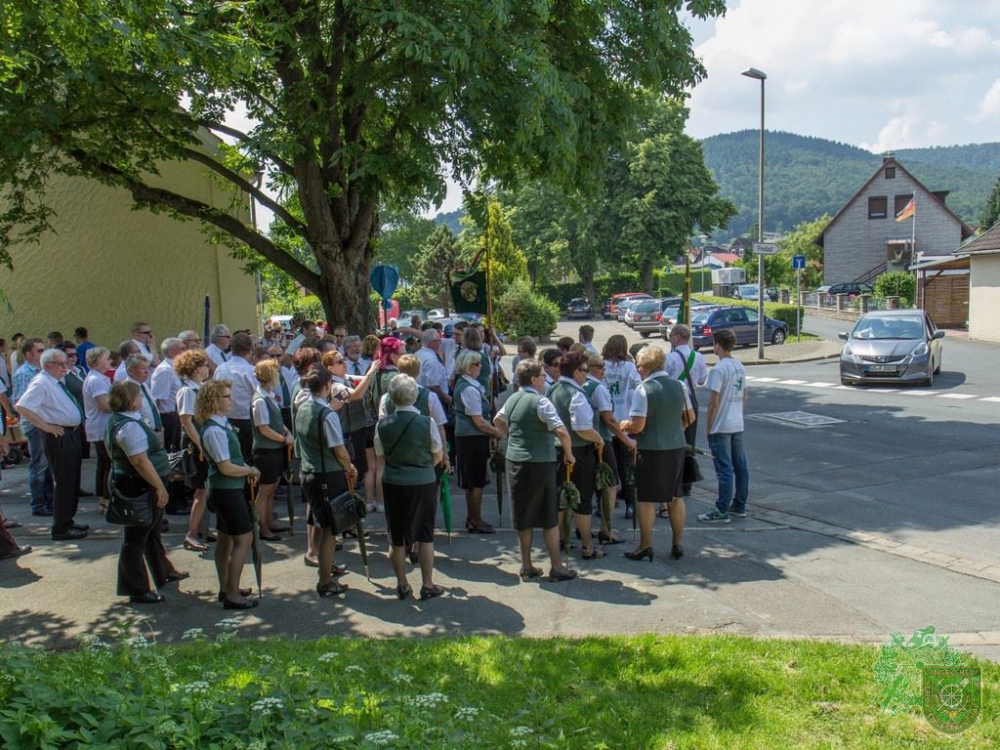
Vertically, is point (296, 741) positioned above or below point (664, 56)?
below

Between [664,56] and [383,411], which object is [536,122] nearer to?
[664,56]

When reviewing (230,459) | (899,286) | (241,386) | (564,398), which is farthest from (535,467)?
(899,286)

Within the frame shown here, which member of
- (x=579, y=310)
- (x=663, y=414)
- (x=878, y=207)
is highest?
(x=878, y=207)

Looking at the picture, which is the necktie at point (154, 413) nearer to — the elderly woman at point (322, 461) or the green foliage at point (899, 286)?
the elderly woman at point (322, 461)

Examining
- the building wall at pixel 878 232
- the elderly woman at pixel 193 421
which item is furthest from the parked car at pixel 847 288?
the elderly woman at pixel 193 421

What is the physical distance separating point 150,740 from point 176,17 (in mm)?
6085

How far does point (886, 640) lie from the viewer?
5469 millimetres

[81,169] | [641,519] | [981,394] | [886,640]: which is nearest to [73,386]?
[81,169]

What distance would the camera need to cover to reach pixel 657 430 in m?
7.11

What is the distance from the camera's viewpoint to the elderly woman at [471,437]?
8.09 metres

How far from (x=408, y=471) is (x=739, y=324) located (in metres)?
26.4

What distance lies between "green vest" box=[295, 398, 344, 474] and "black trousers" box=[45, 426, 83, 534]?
3.14 m

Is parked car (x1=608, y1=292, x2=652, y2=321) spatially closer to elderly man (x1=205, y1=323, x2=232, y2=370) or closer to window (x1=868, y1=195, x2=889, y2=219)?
window (x1=868, y1=195, x2=889, y2=219)

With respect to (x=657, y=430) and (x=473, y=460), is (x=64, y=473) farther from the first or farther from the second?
(x=657, y=430)
